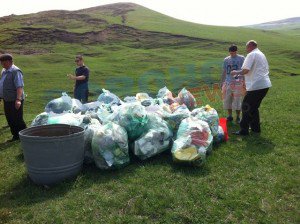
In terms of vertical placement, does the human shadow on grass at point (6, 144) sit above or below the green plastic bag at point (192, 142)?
below

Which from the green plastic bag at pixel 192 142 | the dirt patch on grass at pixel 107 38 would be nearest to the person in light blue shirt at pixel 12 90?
the green plastic bag at pixel 192 142

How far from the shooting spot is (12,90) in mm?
7445

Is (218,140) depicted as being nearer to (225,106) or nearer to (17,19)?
(225,106)

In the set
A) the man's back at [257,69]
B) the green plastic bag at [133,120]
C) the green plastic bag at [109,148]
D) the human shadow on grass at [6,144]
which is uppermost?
the man's back at [257,69]

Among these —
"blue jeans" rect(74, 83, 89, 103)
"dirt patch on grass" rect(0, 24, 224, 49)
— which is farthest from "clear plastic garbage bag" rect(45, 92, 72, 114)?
"dirt patch on grass" rect(0, 24, 224, 49)

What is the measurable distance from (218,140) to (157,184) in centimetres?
197

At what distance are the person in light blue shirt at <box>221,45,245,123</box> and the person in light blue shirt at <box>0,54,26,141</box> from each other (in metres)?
4.33

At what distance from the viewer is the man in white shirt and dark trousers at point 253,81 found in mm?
6762

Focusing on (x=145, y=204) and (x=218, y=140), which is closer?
(x=145, y=204)

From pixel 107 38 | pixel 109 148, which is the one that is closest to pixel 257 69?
pixel 109 148

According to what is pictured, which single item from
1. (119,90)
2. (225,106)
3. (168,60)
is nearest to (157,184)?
(225,106)

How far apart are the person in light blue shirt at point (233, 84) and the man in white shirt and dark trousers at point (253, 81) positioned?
1.02m

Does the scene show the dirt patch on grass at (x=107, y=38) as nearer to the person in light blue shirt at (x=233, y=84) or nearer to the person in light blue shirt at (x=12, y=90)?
the person in light blue shirt at (x=233, y=84)

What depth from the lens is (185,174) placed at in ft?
17.1
